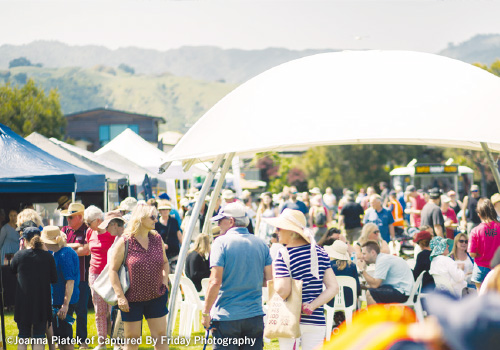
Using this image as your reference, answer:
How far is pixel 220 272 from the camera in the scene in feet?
17.5

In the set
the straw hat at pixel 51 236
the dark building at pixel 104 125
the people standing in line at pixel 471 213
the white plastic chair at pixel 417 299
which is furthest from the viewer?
the dark building at pixel 104 125

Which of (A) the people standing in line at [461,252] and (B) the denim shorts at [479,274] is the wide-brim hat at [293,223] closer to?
(B) the denim shorts at [479,274]

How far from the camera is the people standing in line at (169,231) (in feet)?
36.5

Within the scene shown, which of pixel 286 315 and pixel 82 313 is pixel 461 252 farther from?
pixel 82 313

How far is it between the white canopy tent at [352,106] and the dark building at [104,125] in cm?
7132

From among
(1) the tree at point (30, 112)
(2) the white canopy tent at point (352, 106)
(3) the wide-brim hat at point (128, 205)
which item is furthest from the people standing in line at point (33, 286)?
(1) the tree at point (30, 112)

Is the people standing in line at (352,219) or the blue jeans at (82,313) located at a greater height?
the people standing in line at (352,219)

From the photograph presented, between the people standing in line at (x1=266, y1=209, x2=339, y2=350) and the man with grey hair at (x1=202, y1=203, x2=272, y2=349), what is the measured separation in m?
0.28

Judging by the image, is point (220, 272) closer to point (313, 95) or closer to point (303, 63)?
point (313, 95)

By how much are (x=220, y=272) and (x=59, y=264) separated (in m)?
2.77

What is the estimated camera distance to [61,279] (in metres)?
7.34

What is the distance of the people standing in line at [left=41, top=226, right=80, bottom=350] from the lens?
724 cm

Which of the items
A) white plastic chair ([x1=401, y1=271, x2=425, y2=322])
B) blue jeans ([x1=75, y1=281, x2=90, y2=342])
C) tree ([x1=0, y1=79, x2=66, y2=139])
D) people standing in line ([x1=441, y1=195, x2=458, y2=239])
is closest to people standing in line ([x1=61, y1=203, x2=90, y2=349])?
blue jeans ([x1=75, y1=281, x2=90, y2=342])

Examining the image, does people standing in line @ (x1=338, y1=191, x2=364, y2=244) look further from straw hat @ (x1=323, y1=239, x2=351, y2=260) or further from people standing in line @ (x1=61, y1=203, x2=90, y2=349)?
people standing in line @ (x1=61, y1=203, x2=90, y2=349)
